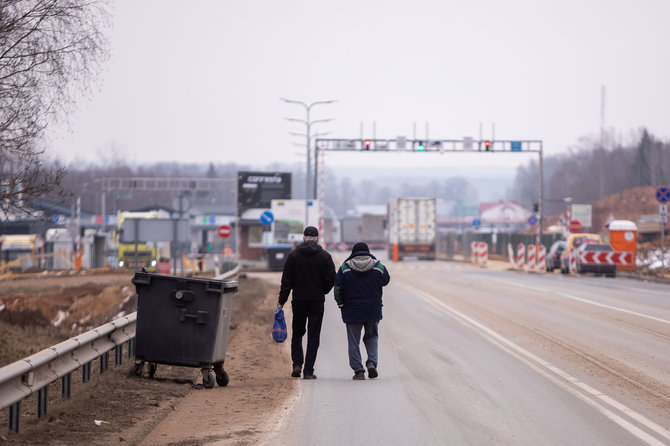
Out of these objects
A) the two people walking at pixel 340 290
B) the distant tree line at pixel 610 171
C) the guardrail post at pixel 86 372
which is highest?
the distant tree line at pixel 610 171

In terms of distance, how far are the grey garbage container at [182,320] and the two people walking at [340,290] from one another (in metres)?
1.10

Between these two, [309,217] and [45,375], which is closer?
[45,375]

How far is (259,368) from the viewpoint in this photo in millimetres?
13102

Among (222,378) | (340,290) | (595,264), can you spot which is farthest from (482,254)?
(222,378)

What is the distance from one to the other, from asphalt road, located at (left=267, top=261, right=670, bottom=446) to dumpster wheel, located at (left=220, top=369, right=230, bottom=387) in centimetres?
96

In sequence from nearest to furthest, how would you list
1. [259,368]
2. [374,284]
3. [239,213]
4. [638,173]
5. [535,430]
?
1. [535,430]
2. [374,284]
3. [259,368]
4. [239,213]
5. [638,173]

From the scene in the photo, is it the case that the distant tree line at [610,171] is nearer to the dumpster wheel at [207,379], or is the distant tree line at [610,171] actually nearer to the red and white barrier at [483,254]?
the red and white barrier at [483,254]

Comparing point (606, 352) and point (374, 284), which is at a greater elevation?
point (374, 284)

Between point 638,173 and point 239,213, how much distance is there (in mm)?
66791

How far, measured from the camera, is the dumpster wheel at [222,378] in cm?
1100

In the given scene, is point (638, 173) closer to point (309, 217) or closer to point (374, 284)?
point (309, 217)

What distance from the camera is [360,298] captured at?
11.7 meters

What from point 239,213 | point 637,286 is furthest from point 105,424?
point 239,213

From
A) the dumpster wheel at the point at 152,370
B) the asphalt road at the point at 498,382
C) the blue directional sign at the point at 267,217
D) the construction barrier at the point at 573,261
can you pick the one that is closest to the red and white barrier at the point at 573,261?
the construction barrier at the point at 573,261
